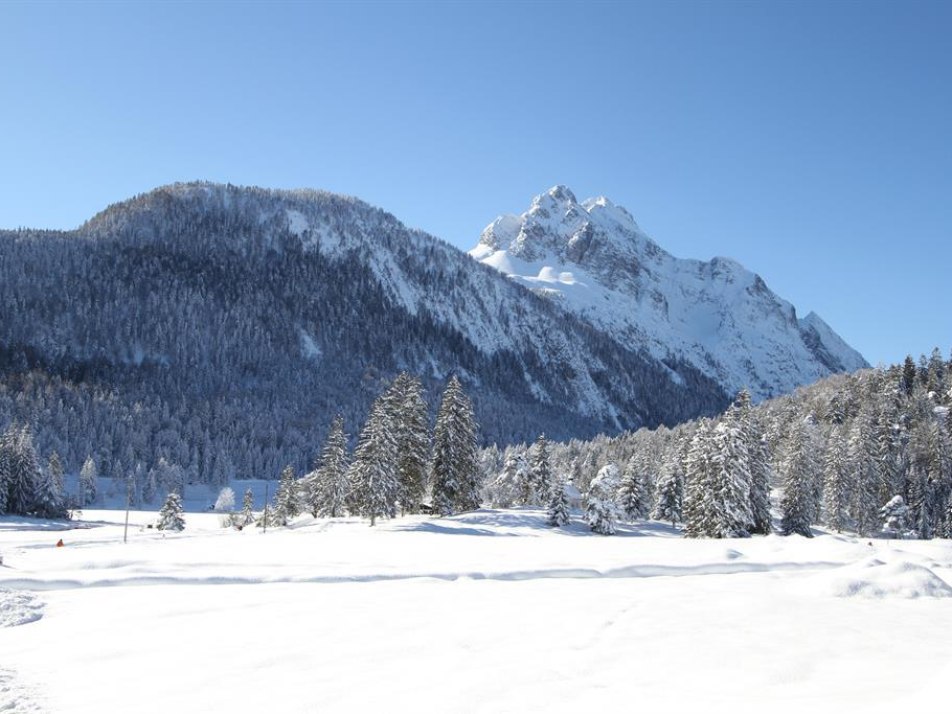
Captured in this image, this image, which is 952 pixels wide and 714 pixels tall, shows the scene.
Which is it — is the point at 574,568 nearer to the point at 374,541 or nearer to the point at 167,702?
the point at 374,541

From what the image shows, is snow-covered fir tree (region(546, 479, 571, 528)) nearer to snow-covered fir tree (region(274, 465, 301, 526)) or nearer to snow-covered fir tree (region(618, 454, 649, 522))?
snow-covered fir tree (region(618, 454, 649, 522))

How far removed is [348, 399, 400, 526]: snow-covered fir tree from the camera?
5225 centimetres

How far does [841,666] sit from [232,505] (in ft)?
441

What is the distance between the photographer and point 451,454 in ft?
197

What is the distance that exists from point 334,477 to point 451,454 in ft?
46.0

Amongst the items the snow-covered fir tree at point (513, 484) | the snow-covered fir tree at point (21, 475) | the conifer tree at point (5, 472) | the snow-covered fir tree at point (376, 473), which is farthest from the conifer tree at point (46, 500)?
the snow-covered fir tree at point (513, 484)

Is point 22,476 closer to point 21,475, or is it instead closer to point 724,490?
point 21,475

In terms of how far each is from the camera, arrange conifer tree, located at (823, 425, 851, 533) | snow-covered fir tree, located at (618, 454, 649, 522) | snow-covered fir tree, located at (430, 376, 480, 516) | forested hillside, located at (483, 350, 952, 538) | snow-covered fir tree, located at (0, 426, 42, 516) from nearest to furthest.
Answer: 1. forested hillside, located at (483, 350, 952, 538)
2. snow-covered fir tree, located at (430, 376, 480, 516)
3. conifer tree, located at (823, 425, 851, 533)
4. snow-covered fir tree, located at (618, 454, 649, 522)
5. snow-covered fir tree, located at (0, 426, 42, 516)

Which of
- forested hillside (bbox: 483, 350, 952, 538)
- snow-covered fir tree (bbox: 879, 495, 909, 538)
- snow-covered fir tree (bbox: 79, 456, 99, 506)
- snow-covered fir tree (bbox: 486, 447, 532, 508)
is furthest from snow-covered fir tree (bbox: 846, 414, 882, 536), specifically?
snow-covered fir tree (bbox: 79, 456, 99, 506)

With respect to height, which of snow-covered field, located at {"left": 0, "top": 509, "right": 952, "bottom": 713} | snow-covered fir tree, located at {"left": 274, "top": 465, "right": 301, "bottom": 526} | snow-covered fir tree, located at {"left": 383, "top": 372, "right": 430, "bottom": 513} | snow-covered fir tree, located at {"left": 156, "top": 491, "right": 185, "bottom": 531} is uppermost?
snow-covered fir tree, located at {"left": 383, "top": 372, "right": 430, "bottom": 513}

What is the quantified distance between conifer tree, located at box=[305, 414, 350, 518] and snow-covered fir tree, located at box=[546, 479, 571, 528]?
1970cm

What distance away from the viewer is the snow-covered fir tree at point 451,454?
5972 centimetres

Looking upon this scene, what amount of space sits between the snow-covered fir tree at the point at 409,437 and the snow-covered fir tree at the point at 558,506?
1169 centimetres

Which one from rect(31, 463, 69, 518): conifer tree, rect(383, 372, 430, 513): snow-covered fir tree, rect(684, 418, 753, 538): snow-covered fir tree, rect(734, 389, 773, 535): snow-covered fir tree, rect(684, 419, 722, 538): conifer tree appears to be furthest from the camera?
rect(31, 463, 69, 518): conifer tree
